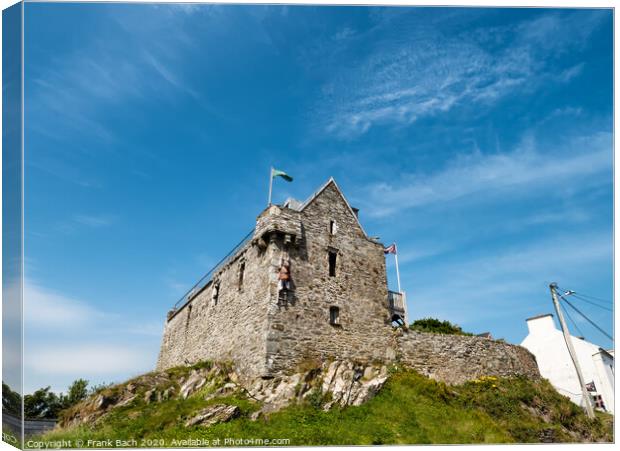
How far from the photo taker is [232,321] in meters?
21.4

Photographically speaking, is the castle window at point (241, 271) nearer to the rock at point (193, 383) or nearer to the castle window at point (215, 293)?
the castle window at point (215, 293)

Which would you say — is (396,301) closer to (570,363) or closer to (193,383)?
(193,383)

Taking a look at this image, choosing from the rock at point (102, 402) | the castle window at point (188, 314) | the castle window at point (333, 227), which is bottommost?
the rock at point (102, 402)

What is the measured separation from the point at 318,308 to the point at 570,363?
61.7ft

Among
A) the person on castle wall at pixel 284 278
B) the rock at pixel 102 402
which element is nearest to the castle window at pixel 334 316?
the person on castle wall at pixel 284 278

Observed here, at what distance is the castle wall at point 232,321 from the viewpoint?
18.5m

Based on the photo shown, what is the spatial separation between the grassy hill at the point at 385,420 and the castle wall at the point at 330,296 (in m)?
2.16

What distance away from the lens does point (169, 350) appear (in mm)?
32312

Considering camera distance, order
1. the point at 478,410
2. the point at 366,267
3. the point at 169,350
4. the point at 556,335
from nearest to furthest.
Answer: the point at 478,410, the point at 366,267, the point at 556,335, the point at 169,350

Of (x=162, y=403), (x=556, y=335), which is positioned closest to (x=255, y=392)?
(x=162, y=403)

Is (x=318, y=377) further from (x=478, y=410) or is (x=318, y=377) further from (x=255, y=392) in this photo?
(x=478, y=410)

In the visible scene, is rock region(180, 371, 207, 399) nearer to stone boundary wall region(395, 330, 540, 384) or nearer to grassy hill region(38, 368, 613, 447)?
grassy hill region(38, 368, 613, 447)

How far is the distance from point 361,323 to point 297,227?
5.64 m

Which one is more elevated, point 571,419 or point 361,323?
point 361,323
